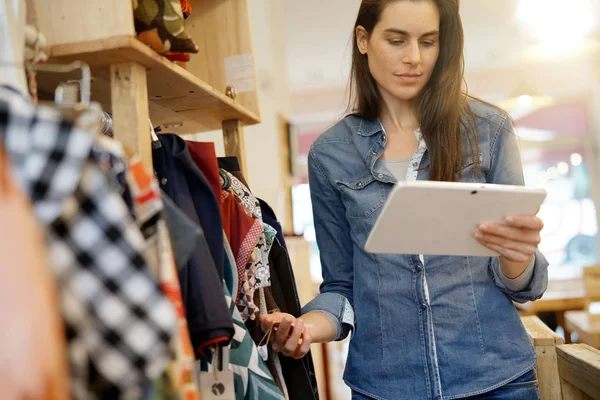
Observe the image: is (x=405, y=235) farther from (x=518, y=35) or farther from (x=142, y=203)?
(x=518, y=35)

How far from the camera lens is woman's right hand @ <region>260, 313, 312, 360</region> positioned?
4.41 ft

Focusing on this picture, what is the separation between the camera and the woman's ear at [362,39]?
1645 mm

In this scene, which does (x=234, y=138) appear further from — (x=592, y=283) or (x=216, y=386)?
(x=592, y=283)

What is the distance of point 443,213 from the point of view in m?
1.12

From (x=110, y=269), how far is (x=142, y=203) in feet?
0.54

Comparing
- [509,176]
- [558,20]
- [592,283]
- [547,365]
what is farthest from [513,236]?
[558,20]

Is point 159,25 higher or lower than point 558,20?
lower

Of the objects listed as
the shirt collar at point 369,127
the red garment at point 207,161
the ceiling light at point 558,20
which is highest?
the ceiling light at point 558,20

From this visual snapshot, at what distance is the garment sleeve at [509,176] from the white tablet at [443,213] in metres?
0.22

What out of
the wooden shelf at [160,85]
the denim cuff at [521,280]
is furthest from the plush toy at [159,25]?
the denim cuff at [521,280]

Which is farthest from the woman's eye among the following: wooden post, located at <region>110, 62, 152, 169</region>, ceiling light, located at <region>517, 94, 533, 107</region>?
ceiling light, located at <region>517, 94, 533, 107</region>

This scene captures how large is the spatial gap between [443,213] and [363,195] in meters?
0.45

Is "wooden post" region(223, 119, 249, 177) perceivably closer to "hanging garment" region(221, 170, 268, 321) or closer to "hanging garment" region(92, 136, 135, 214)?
"hanging garment" region(221, 170, 268, 321)

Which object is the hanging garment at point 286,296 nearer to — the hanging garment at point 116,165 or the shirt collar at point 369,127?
the shirt collar at point 369,127
